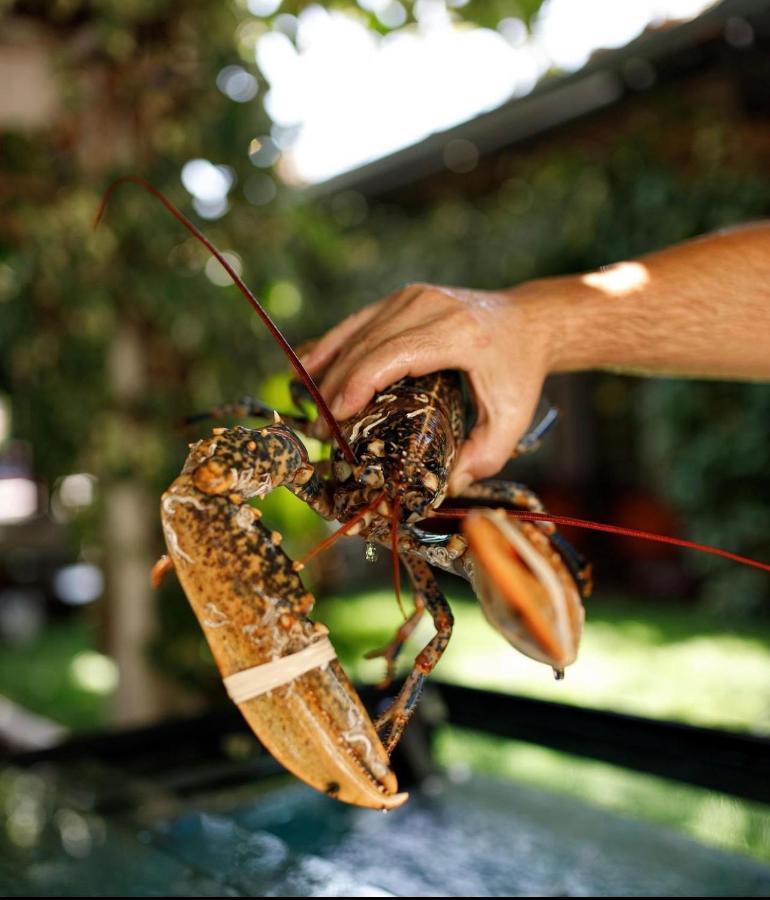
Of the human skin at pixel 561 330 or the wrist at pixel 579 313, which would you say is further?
the wrist at pixel 579 313

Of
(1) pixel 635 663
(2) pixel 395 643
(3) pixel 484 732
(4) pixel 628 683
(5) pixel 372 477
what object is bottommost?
(1) pixel 635 663

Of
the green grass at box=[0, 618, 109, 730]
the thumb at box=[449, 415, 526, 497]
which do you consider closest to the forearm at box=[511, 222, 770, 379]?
the thumb at box=[449, 415, 526, 497]

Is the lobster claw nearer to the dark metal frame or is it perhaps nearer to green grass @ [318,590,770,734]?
the dark metal frame

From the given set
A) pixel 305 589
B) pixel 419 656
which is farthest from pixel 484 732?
pixel 305 589

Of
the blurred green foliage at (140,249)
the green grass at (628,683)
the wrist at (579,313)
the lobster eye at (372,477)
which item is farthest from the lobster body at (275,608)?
the blurred green foliage at (140,249)

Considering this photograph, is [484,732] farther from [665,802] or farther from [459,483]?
[459,483]

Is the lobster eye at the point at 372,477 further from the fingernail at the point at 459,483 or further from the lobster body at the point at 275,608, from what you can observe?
the fingernail at the point at 459,483

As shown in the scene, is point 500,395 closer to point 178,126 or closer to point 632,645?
point 178,126

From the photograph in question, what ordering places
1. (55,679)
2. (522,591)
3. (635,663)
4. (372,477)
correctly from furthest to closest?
(55,679) → (635,663) → (372,477) → (522,591)
